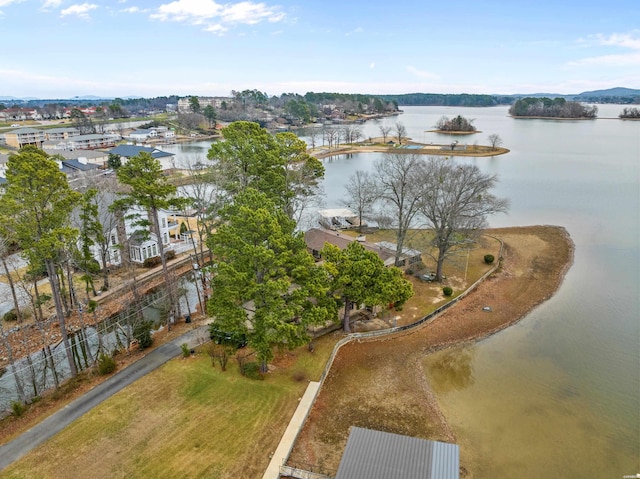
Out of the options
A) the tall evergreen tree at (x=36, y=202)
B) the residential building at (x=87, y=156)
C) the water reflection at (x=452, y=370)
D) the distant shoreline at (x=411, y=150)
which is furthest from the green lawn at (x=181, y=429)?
the distant shoreline at (x=411, y=150)

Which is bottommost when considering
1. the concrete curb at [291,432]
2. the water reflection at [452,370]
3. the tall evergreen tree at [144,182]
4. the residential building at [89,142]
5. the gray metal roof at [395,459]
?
the water reflection at [452,370]

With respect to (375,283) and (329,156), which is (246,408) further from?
(329,156)

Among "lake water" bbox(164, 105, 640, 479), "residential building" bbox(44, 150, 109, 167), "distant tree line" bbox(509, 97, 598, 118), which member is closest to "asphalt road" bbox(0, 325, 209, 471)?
"lake water" bbox(164, 105, 640, 479)

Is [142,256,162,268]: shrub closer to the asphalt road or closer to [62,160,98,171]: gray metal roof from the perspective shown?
the asphalt road

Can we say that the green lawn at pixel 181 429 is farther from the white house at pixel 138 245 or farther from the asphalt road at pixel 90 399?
the white house at pixel 138 245

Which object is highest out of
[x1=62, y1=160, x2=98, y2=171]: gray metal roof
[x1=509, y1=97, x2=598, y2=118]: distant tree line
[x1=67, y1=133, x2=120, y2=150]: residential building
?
[x1=509, y1=97, x2=598, y2=118]: distant tree line

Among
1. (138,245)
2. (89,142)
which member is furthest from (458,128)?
(138,245)

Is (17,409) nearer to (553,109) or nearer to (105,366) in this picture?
(105,366)
